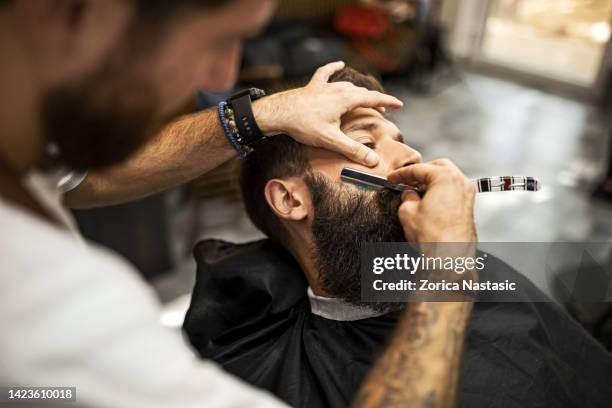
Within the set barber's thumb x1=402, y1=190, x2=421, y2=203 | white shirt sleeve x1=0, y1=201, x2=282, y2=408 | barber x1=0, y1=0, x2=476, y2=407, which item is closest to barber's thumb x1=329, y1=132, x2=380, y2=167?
barber's thumb x1=402, y1=190, x2=421, y2=203

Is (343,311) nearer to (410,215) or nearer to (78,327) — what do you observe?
(410,215)

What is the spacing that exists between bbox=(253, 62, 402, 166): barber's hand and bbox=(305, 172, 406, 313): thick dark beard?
0.09 m

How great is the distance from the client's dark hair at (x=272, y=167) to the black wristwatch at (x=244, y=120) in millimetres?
63

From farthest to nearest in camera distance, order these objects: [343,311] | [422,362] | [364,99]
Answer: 1. [343,311]
2. [364,99]
3. [422,362]

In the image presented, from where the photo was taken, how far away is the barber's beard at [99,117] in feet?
2.00

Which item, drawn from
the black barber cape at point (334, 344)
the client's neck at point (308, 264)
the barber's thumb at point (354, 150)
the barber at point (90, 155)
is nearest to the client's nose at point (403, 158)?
the barber's thumb at point (354, 150)

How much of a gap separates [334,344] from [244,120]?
604 mm

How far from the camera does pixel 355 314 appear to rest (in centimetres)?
130

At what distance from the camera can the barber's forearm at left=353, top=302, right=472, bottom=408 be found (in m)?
0.77

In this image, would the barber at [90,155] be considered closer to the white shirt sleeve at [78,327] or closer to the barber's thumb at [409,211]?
the white shirt sleeve at [78,327]

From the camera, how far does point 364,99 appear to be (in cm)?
119

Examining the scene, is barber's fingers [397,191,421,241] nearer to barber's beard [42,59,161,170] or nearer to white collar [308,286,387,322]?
white collar [308,286,387,322]

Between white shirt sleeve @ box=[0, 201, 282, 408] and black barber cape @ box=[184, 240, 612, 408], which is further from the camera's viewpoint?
black barber cape @ box=[184, 240, 612, 408]

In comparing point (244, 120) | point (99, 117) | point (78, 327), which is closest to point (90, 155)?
point (99, 117)
